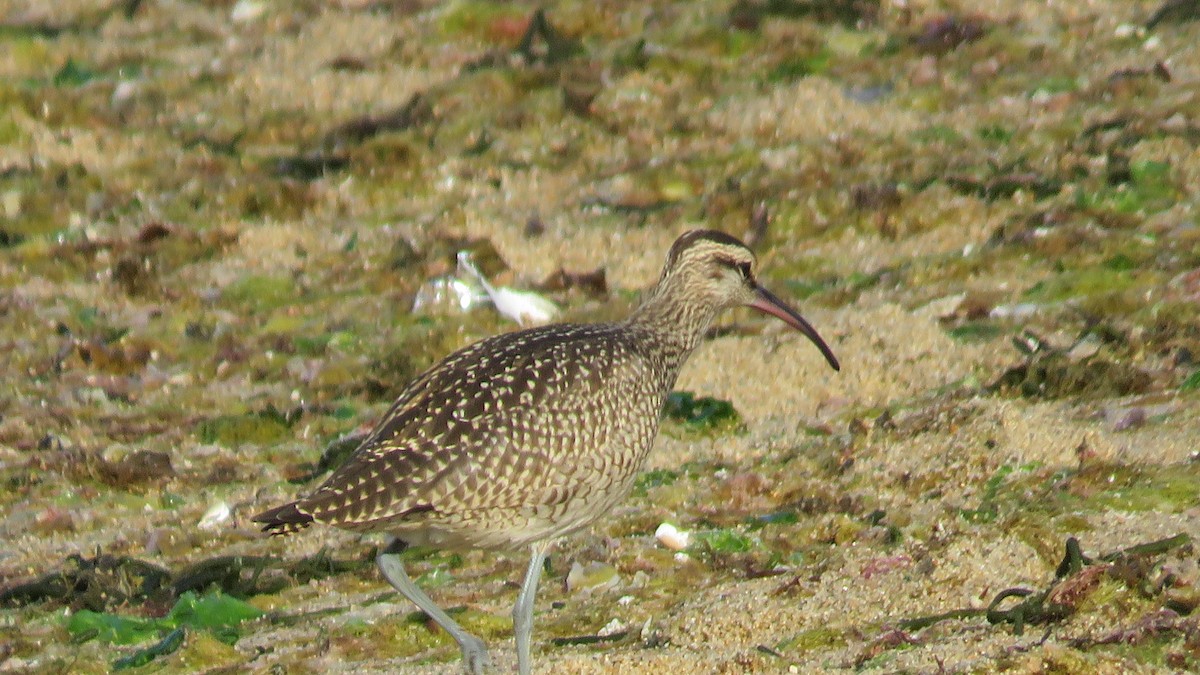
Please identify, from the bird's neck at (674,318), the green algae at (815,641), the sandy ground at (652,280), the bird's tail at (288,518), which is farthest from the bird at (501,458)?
the green algae at (815,641)

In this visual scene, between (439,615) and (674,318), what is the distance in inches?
84.3

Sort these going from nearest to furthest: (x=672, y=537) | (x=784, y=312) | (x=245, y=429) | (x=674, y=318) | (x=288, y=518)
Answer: (x=288, y=518), (x=672, y=537), (x=674, y=318), (x=784, y=312), (x=245, y=429)

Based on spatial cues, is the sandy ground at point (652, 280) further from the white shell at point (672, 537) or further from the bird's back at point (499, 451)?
the bird's back at point (499, 451)

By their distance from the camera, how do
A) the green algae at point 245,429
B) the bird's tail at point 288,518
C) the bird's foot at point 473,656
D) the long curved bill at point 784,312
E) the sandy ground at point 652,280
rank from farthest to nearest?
the green algae at point 245,429 → the long curved bill at point 784,312 → the sandy ground at point 652,280 → the bird's foot at point 473,656 → the bird's tail at point 288,518

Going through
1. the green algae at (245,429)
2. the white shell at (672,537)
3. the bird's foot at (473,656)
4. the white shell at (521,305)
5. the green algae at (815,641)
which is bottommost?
the green algae at (245,429)

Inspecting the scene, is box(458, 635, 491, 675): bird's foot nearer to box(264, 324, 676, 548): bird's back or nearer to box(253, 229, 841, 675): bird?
box(253, 229, 841, 675): bird

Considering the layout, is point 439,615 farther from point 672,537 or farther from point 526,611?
point 672,537

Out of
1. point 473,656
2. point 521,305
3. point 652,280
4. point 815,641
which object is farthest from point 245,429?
point 815,641

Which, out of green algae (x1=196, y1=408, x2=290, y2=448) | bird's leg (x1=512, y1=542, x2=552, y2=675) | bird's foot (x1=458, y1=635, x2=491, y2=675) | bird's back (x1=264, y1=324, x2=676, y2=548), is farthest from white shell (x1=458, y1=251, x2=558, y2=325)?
bird's foot (x1=458, y1=635, x2=491, y2=675)

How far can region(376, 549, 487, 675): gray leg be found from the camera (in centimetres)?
655

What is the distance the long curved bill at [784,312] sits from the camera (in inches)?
348

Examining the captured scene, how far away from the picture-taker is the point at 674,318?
8.31m

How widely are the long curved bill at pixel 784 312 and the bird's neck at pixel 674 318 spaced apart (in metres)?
0.38

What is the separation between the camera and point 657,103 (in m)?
14.1
